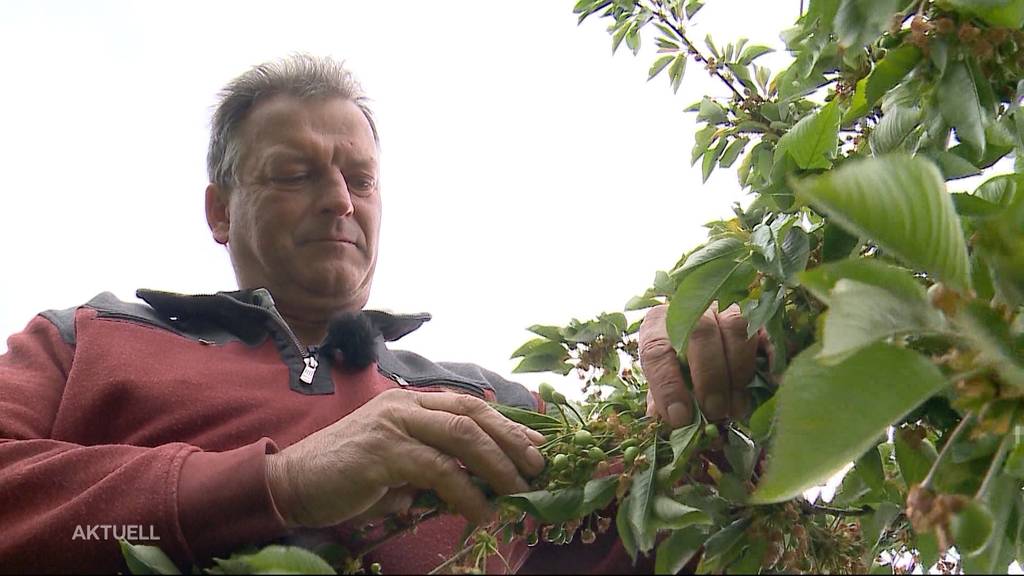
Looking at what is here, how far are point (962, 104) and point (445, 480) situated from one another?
1.81 ft

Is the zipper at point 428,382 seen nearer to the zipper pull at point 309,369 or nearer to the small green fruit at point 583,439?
the zipper pull at point 309,369

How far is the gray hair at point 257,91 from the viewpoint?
182 centimetres

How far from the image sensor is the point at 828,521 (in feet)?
2.87

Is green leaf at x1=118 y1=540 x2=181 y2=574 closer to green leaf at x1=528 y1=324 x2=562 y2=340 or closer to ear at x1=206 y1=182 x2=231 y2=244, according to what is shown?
green leaf at x1=528 y1=324 x2=562 y2=340

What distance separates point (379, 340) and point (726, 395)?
0.98 meters

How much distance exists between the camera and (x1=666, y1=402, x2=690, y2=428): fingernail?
0.81 metres

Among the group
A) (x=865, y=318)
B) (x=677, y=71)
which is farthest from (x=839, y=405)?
(x=677, y=71)

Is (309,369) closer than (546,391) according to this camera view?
No

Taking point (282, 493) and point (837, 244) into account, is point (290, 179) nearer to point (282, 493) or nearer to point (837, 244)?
point (282, 493)

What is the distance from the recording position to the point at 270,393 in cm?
132

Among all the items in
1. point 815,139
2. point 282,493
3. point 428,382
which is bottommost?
point 428,382

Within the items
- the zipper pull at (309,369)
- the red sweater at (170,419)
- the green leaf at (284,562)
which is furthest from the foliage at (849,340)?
the zipper pull at (309,369)

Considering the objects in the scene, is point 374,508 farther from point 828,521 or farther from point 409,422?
point 828,521

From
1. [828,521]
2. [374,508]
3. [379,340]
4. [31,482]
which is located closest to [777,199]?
[828,521]
